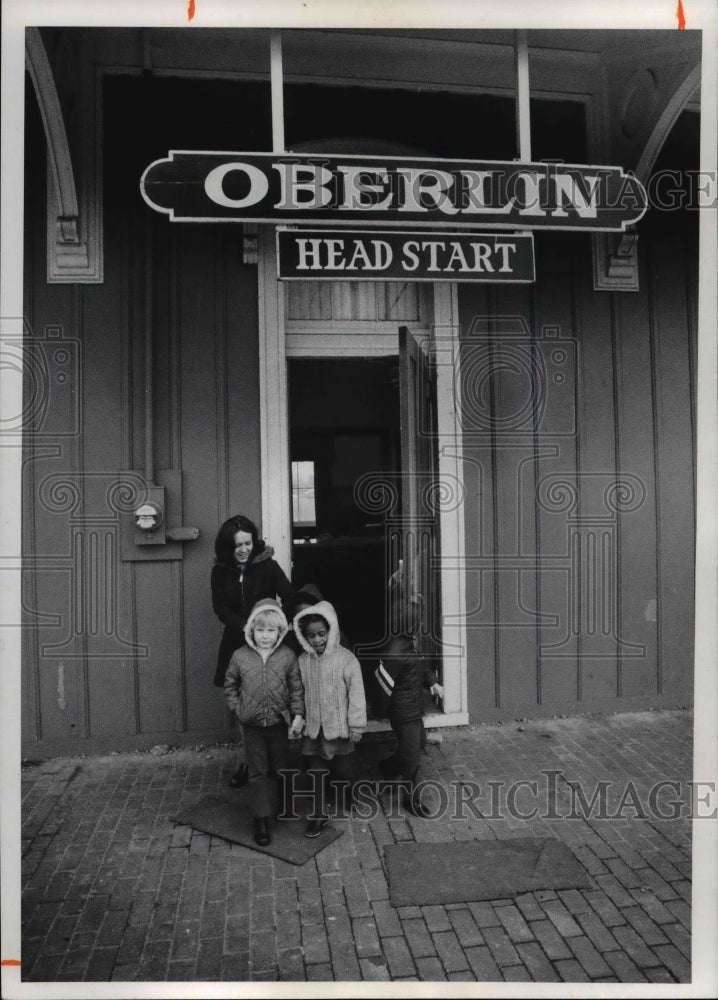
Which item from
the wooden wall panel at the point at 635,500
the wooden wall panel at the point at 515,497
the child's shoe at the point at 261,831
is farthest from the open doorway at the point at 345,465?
the child's shoe at the point at 261,831

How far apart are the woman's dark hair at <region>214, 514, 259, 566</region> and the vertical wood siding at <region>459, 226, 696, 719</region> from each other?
1.81 m

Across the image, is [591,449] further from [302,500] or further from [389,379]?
[302,500]

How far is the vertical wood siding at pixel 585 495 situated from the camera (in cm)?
503

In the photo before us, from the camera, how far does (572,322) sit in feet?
16.8

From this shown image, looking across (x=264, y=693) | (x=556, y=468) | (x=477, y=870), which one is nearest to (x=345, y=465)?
(x=556, y=468)

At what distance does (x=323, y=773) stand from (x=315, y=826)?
0.97 feet

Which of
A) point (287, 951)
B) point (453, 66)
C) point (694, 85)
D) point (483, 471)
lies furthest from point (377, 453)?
point (287, 951)

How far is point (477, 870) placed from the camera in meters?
3.22

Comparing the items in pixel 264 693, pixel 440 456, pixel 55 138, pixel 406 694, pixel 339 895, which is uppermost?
pixel 55 138

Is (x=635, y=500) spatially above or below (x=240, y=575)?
above

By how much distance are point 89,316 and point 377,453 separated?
3.17 m

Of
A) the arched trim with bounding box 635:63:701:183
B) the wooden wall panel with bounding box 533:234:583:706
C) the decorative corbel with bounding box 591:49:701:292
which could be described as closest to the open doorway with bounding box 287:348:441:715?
the wooden wall panel with bounding box 533:234:583:706

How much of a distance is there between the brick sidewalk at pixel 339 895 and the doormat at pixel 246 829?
0.06 m

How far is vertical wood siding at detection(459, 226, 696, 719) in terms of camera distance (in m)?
5.03
